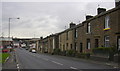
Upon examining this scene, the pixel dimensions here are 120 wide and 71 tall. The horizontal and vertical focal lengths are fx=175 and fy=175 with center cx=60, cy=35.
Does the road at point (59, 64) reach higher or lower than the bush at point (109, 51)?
lower

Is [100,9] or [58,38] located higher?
[100,9]

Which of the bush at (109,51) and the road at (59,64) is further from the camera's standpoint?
the bush at (109,51)

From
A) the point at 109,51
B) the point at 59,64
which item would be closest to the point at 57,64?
the point at 59,64

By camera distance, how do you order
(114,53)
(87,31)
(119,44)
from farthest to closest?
1. (87,31)
2. (119,44)
3. (114,53)

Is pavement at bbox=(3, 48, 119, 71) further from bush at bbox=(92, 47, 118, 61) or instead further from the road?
bush at bbox=(92, 47, 118, 61)

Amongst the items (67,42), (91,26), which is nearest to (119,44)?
(91,26)

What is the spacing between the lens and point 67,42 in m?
40.9

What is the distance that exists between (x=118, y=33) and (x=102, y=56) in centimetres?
348

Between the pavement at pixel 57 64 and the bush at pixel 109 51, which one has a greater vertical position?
the bush at pixel 109 51

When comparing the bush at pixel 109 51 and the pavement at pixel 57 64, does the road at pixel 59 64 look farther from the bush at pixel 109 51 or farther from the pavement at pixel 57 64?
the bush at pixel 109 51

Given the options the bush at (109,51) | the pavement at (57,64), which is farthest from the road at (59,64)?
the bush at (109,51)

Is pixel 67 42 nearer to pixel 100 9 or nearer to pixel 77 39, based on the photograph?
pixel 77 39

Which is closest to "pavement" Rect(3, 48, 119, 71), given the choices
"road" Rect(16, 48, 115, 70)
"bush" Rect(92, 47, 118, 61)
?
"road" Rect(16, 48, 115, 70)

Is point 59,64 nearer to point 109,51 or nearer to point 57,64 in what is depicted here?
point 57,64
